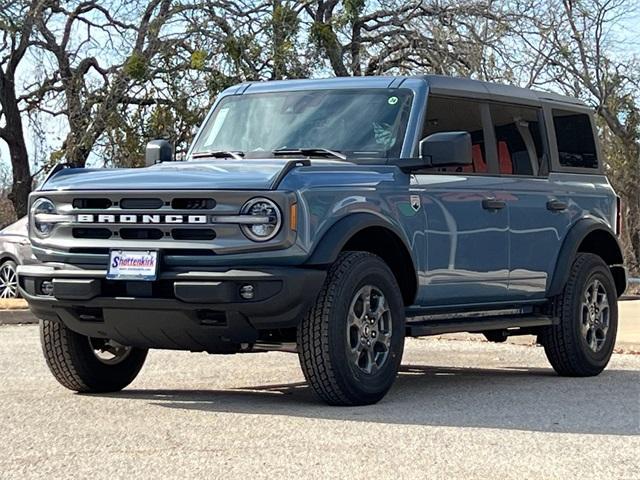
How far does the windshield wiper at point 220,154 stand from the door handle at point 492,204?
64.3 inches

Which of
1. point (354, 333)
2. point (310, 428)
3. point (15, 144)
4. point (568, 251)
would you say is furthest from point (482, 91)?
point (15, 144)

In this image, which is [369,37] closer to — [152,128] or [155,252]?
[152,128]

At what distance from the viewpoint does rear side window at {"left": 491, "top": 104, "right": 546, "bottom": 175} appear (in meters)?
9.55

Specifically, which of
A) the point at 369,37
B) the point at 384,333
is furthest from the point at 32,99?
the point at 384,333

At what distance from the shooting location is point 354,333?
7703 mm

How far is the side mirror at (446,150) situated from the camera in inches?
325

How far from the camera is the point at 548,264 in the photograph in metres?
9.69

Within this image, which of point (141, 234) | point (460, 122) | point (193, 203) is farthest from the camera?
point (460, 122)

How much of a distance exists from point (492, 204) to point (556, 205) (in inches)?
36.1

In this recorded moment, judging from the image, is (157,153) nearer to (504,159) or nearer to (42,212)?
(42,212)

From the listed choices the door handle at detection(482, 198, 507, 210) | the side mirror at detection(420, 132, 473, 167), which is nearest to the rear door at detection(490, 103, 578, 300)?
the door handle at detection(482, 198, 507, 210)

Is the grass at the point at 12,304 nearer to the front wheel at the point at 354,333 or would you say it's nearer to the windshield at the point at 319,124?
the windshield at the point at 319,124

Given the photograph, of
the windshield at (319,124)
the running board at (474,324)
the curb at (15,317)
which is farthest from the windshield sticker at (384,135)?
the curb at (15,317)

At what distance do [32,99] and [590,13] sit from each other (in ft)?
38.6
